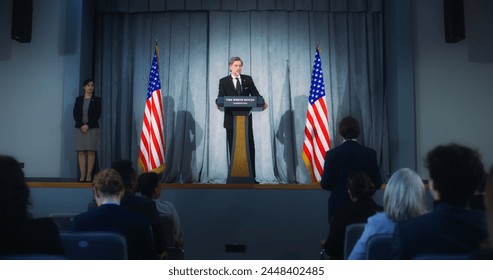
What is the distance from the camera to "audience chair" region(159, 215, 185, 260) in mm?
3137

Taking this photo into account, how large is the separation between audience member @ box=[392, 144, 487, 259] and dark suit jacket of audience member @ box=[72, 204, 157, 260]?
3.47ft

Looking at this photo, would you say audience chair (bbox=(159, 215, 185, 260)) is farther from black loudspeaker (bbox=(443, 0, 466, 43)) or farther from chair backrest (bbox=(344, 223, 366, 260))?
black loudspeaker (bbox=(443, 0, 466, 43))

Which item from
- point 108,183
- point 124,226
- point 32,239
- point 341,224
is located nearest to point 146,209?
point 108,183

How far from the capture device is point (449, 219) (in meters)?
1.64

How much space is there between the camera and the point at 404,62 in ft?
22.5

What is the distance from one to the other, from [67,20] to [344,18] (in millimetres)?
3732

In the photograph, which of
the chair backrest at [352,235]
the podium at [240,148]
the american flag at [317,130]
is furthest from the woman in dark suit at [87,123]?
the chair backrest at [352,235]

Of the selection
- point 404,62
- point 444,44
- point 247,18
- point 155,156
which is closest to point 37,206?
point 155,156

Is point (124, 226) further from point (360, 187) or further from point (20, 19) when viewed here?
point (20, 19)

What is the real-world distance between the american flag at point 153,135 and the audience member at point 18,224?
4.52 metres

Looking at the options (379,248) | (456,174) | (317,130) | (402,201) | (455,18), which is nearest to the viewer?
(456,174)

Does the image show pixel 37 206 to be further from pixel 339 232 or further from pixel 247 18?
pixel 247 18

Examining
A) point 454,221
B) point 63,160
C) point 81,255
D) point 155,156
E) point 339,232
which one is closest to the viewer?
point 454,221

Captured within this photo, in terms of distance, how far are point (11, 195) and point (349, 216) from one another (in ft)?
5.47
